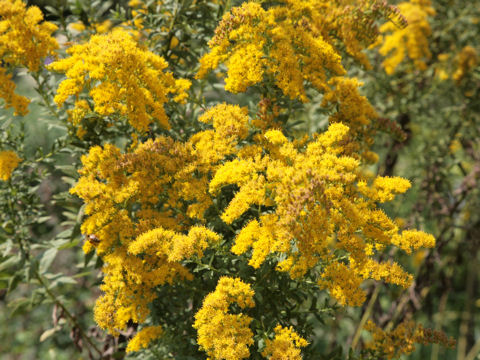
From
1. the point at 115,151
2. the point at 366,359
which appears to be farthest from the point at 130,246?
the point at 366,359

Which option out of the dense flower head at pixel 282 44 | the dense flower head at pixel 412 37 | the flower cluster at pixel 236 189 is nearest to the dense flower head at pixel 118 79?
the flower cluster at pixel 236 189

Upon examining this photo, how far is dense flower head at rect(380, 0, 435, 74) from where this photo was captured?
442cm

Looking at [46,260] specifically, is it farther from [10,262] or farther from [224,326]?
[224,326]

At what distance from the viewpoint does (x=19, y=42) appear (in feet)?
8.54

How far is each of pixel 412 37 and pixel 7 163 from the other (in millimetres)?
3993

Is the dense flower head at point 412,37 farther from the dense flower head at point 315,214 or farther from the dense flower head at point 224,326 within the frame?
the dense flower head at point 224,326

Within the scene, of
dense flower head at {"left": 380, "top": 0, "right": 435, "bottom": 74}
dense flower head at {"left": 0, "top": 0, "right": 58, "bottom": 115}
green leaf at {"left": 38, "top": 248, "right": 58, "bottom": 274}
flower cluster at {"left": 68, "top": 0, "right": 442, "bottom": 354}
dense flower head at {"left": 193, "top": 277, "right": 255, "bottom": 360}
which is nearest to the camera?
dense flower head at {"left": 193, "top": 277, "right": 255, "bottom": 360}

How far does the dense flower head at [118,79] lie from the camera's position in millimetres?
2338

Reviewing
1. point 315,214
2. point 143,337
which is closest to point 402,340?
point 315,214

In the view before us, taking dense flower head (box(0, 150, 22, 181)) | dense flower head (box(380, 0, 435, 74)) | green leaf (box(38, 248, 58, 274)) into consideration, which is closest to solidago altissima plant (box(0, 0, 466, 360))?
dense flower head (box(0, 150, 22, 181))

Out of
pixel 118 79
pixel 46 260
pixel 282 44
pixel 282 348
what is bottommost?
pixel 46 260

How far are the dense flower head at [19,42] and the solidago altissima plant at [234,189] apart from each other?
0.01m

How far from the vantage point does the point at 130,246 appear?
2.11m

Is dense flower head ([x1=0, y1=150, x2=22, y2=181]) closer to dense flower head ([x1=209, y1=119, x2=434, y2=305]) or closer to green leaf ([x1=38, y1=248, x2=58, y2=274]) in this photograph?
green leaf ([x1=38, y1=248, x2=58, y2=274])
